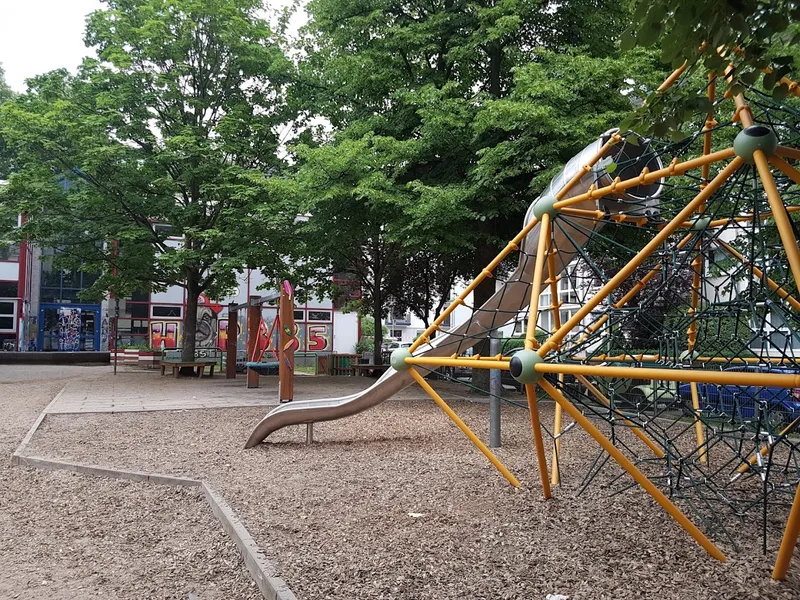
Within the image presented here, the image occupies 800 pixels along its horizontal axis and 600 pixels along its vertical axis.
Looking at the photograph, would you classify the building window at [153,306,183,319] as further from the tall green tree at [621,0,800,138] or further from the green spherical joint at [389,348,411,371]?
the tall green tree at [621,0,800,138]

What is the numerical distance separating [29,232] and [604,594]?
769 inches

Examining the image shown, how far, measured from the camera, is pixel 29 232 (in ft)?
61.8

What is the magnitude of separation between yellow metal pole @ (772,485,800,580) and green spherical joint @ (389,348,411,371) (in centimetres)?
371

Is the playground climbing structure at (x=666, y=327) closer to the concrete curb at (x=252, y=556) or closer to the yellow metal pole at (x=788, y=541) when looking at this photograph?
the yellow metal pole at (x=788, y=541)

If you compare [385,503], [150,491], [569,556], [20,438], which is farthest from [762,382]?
[20,438]

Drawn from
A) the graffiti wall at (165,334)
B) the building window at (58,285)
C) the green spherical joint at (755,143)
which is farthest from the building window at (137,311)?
the green spherical joint at (755,143)

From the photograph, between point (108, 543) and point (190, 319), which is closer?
point (108, 543)

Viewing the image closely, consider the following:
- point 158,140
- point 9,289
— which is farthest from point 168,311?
point 158,140

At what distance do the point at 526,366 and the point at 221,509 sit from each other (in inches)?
116

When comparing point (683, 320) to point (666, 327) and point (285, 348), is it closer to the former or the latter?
point (666, 327)

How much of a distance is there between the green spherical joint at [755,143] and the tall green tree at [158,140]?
14.3 meters

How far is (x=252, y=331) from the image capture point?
1848cm

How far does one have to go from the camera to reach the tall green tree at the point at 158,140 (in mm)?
17953

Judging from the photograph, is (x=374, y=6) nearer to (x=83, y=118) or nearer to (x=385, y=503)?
(x=83, y=118)
